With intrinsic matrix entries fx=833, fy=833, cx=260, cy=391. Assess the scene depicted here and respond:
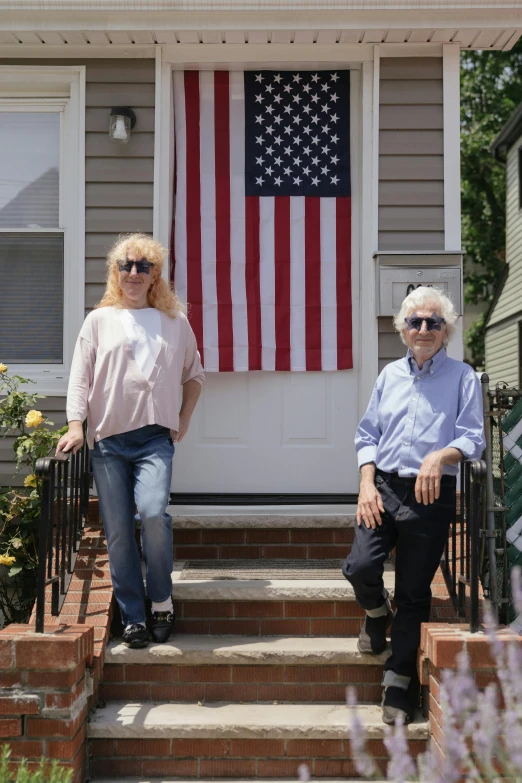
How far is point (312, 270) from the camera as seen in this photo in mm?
4840

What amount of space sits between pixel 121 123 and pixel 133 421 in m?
1.92

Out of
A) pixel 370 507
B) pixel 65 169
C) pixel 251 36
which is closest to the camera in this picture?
pixel 370 507

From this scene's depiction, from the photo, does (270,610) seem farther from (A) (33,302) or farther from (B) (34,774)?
(A) (33,302)

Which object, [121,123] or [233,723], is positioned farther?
[121,123]

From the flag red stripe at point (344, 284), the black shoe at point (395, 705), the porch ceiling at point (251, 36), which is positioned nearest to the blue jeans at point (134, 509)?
the black shoe at point (395, 705)

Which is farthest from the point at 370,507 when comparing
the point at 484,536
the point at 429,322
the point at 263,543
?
the point at 263,543

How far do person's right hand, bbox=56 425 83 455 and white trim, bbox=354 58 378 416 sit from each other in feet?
6.02

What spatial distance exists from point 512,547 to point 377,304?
5.10ft

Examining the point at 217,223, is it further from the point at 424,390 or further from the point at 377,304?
the point at 424,390

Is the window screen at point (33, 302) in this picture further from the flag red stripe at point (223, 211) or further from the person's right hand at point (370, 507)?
the person's right hand at point (370, 507)

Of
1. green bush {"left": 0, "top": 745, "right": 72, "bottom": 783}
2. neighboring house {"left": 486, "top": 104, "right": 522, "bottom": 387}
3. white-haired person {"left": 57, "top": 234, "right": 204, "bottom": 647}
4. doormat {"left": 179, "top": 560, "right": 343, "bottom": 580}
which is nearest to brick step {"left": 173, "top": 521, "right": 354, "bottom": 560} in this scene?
doormat {"left": 179, "top": 560, "right": 343, "bottom": 580}

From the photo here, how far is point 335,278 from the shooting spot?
15.8ft

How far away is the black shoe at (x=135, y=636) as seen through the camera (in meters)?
3.46

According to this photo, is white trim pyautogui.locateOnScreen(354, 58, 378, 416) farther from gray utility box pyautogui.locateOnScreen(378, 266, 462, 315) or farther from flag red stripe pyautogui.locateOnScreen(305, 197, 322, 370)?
flag red stripe pyautogui.locateOnScreen(305, 197, 322, 370)
